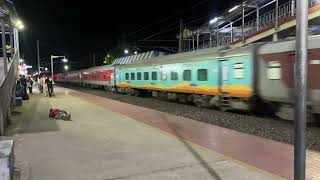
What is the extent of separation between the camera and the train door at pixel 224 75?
17.6 m

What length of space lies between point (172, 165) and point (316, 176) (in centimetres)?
256

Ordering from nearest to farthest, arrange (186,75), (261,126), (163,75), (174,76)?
(261,126), (186,75), (174,76), (163,75)

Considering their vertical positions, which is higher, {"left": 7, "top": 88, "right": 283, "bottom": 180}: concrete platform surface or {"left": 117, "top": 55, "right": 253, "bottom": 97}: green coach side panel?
{"left": 117, "top": 55, "right": 253, "bottom": 97}: green coach side panel

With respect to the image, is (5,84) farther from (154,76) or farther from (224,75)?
(154,76)

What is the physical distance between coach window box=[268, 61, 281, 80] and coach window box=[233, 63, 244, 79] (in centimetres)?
185

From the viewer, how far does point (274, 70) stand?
14461mm

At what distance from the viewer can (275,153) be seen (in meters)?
8.88

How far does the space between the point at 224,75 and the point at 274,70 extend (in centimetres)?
372

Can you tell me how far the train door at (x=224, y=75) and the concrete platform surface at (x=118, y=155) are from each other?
17.5 feet

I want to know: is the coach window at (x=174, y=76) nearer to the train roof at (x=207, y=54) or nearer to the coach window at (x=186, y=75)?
the train roof at (x=207, y=54)

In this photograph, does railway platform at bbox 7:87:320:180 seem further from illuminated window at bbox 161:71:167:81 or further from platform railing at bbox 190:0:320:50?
platform railing at bbox 190:0:320:50

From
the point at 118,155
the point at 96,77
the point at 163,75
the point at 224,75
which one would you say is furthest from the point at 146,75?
the point at 96,77

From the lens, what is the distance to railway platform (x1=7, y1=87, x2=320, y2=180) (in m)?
7.30

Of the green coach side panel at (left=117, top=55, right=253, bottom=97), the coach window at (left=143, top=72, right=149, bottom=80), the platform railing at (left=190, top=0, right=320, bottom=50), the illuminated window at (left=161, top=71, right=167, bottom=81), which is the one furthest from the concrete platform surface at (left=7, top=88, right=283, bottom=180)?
the platform railing at (left=190, top=0, right=320, bottom=50)
